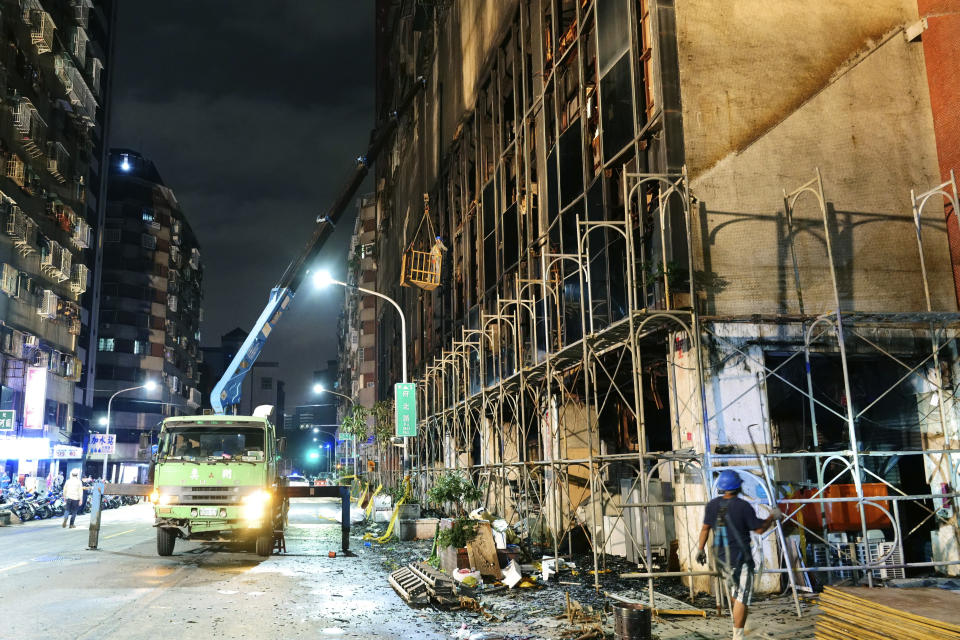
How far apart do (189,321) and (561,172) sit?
3681 inches

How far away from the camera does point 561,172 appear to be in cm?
1856

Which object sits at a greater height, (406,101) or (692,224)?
(406,101)

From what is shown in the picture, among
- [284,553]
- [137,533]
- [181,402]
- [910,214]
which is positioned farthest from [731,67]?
[181,402]

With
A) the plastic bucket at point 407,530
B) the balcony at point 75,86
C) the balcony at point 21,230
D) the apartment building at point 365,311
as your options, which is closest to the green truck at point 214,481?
the plastic bucket at point 407,530

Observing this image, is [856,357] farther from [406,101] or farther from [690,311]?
[406,101]

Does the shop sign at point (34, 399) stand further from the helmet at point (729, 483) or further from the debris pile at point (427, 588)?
the helmet at point (729, 483)

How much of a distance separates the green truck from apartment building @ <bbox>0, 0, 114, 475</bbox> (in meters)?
25.7

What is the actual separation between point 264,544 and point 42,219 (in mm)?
41736

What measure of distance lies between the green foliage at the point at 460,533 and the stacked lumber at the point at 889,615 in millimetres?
6876

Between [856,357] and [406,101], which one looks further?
[406,101]

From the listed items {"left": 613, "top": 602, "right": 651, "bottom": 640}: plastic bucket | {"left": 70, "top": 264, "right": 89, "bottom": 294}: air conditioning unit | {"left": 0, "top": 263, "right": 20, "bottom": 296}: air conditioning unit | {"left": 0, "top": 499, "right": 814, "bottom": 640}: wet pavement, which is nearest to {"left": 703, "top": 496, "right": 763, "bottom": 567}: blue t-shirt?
{"left": 613, "top": 602, "right": 651, "bottom": 640}: plastic bucket

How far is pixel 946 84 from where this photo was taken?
13961mm

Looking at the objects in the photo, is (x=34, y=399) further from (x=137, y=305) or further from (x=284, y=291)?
(x=137, y=305)

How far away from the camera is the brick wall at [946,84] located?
13.7m
